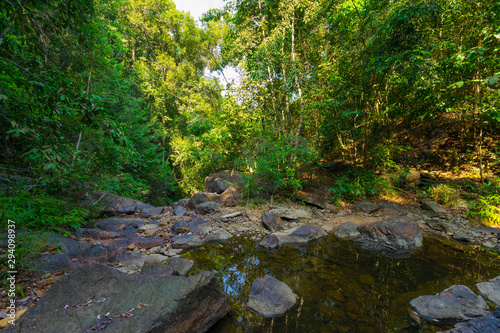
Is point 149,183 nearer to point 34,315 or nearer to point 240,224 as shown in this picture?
point 240,224

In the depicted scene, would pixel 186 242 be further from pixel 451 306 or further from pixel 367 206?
pixel 367 206

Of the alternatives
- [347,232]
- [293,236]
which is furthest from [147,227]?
[347,232]

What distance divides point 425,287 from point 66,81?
531 cm

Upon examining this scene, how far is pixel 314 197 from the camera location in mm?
7059

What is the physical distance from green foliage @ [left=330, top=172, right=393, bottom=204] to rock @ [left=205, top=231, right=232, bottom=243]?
13.6 feet

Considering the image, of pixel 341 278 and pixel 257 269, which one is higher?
pixel 257 269

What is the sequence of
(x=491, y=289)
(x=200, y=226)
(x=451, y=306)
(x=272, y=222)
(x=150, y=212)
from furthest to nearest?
1. (x=150, y=212)
2. (x=272, y=222)
3. (x=200, y=226)
4. (x=491, y=289)
5. (x=451, y=306)

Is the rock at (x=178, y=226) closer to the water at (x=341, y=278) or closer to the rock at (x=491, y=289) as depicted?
the water at (x=341, y=278)

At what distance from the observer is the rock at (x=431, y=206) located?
583cm

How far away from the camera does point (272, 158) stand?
22.6 ft

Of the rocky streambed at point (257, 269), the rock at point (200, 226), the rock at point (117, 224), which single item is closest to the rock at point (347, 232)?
the rocky streambed at point (257, 269)

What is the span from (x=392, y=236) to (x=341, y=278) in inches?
80.8

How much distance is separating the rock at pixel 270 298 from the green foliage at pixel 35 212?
312 centimetres

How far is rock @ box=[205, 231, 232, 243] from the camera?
14.6 ft
